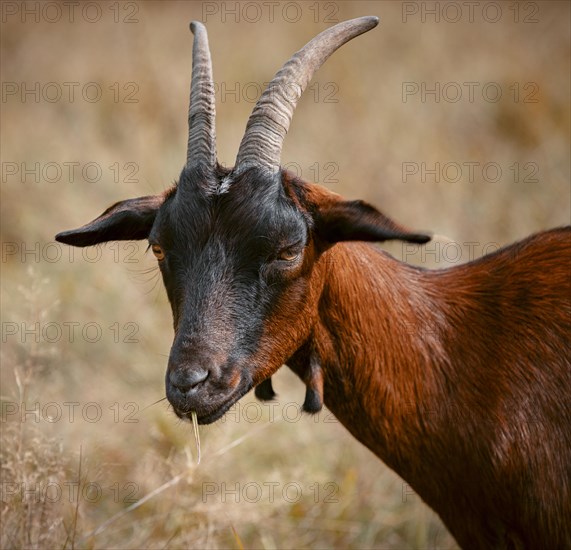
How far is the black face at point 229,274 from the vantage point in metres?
3.52

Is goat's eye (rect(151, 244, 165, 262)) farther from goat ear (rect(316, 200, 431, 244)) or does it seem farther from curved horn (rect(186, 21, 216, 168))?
goat ear (rect(316, 200, 431, 244))

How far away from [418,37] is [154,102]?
4.12m

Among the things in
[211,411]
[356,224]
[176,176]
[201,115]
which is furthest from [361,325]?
[176,176]

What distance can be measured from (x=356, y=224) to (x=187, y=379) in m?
0.95

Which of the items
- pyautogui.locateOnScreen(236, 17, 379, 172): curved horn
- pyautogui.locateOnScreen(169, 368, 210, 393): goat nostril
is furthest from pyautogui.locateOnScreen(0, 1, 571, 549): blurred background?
pyautogui.locateOnScreen(169, 368, 210, 393): goat nostril

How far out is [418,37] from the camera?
12.9m

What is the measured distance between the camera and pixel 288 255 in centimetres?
367

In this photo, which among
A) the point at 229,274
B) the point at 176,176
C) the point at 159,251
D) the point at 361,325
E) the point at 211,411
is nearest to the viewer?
the point at 211,411

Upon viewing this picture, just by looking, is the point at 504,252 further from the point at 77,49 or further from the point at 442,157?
the point at 77,49

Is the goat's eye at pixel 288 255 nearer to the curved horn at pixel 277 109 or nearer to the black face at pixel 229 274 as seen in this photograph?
the black face at pixel 229 274

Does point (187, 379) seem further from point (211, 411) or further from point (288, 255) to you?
point (288, 255)

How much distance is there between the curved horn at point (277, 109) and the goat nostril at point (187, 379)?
0.96m

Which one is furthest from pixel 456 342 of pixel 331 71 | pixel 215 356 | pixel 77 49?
pixel 77 49

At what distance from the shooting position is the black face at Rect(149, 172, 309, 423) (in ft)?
11.5
